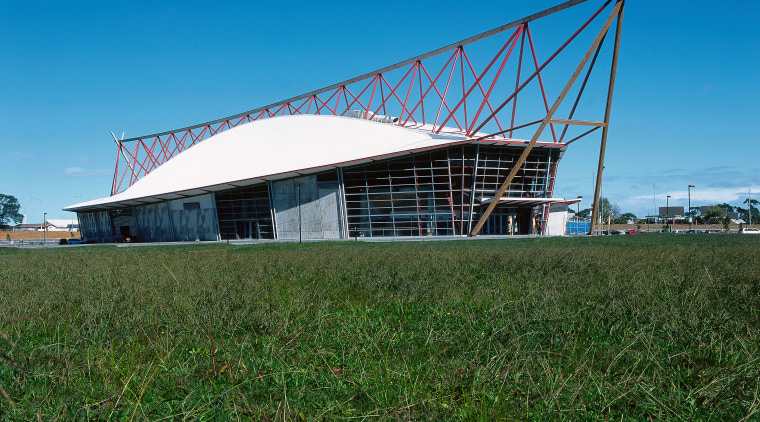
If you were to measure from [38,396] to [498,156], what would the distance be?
4345 cm

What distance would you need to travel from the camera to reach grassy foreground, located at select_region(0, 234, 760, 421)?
8.68ft

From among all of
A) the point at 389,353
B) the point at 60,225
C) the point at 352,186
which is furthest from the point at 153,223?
the point at 60,225

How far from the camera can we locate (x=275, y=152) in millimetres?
50219

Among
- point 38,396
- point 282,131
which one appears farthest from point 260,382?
point 282,131

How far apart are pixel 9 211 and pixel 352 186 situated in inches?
7253

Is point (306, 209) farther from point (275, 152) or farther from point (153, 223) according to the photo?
point (153, 223)

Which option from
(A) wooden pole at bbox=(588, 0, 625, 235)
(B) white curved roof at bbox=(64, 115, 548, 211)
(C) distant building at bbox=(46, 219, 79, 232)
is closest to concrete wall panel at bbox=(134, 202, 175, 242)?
(B) white curved roof at bbox=(64, 115, 548, 211)

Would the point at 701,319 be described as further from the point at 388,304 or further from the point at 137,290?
the point at 137,290

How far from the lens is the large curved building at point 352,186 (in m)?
42.8

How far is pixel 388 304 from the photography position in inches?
232

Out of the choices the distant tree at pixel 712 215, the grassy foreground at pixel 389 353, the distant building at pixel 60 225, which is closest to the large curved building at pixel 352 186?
the grassy foreground at pixel 389 353

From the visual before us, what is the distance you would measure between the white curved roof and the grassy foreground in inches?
1374

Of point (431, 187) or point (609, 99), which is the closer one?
point (609, 99)

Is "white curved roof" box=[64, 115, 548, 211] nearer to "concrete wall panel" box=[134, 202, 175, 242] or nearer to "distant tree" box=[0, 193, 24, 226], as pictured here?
"concrete wall panel" box=[134, 202, 175, 242]
